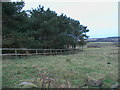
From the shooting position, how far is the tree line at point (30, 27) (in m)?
11.2

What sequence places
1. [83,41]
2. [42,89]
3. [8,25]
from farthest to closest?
[83,41]
[8,25]
[42,89]

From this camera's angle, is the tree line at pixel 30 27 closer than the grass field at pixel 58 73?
No

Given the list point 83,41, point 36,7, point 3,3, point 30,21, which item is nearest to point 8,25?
point 3,3

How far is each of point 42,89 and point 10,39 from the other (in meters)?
9.02

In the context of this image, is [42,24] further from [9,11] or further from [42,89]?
[42,89]

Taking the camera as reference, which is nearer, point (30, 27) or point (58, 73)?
point (58, 73)

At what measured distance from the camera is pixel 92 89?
3285 mm

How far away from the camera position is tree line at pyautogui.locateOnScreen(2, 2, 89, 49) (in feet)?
36.7

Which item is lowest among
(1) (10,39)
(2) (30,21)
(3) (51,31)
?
(1) (10,39)

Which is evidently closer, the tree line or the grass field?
the grass field

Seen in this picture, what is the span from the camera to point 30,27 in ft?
55.6

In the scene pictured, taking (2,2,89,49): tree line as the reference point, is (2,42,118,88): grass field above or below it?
below

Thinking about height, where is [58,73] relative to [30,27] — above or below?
below

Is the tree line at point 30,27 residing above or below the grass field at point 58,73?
above
